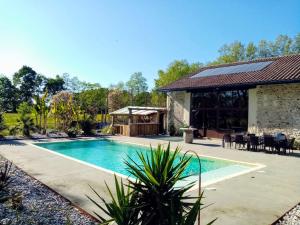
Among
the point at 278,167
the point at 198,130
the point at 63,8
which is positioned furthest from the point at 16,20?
the point at 198,130

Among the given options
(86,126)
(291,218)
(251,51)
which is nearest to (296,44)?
(251,51)

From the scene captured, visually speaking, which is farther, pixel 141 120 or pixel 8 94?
pixel 8 94

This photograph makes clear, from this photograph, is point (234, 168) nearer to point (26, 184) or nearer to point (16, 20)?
point (26, 184)

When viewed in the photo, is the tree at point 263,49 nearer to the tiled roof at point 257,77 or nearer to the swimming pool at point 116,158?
the tiled roof at point 257,77

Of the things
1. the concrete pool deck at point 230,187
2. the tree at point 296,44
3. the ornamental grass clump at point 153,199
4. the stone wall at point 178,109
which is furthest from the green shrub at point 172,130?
the tree at point 296,44

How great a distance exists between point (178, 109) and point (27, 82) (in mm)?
45618

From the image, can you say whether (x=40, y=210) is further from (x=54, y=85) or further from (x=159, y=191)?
(x=54, y=85)

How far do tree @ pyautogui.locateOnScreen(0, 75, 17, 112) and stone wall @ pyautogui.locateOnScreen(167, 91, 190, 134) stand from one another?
126ft

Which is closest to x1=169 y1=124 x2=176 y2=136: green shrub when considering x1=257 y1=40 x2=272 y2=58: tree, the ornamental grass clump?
the ornamental grass clump

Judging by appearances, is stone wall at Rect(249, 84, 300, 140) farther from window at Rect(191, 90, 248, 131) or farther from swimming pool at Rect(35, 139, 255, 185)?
swimming pool at Rect(35, 139, 255, 185)

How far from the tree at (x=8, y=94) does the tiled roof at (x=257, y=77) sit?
129ft

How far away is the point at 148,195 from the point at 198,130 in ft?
61.3

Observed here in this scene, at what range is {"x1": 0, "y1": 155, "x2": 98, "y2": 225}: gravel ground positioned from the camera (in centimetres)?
469

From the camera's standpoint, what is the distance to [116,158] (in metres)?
13.7
